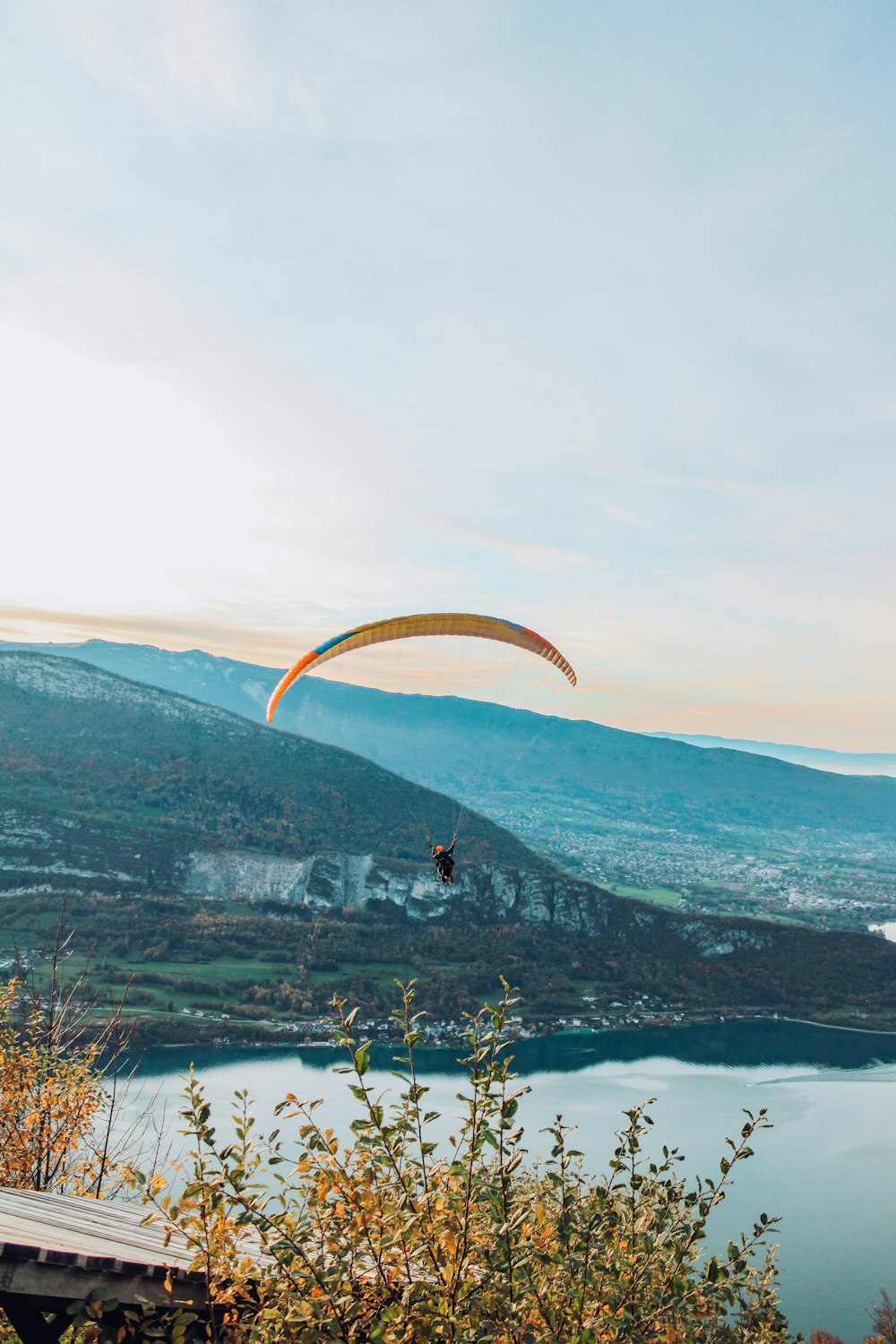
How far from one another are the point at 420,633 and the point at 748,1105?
51.5 m

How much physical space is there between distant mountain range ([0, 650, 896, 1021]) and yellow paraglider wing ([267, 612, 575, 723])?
6931 centimetres

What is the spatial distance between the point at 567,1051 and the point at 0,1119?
61882 mm

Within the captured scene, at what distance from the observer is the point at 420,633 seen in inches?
686

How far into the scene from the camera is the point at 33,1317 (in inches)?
157

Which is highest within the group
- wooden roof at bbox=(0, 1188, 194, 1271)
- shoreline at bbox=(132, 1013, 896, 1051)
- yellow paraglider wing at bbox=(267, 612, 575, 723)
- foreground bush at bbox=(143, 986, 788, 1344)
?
yellow paraglider wing at bbox=(267, 612, 575, 723)

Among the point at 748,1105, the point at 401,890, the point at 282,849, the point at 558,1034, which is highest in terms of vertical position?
the point at 282,849

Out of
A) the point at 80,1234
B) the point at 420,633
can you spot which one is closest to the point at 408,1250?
the point at 80,1234

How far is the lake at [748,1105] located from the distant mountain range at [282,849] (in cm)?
1328

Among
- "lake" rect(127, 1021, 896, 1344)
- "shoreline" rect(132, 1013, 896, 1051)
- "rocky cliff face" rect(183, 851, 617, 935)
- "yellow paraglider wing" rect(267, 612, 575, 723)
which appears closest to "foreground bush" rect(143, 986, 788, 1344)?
"yellow paraglider wing" rect(267, 612, 575, 723)

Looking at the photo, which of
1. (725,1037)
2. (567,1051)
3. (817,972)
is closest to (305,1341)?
(567,1051)

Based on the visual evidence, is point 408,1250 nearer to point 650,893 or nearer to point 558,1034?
point 558,1034

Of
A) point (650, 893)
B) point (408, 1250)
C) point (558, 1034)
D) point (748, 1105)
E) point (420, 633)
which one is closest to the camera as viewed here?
point (408, 1250)

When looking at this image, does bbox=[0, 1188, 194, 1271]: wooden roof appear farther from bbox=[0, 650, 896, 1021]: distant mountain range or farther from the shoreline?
bbox=[0, 650, 896, 1021]: distant mountain range

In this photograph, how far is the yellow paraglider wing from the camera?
15932mm
